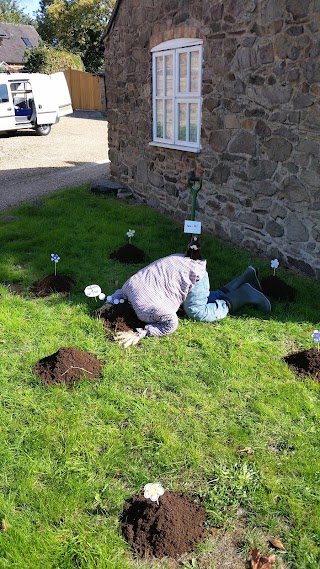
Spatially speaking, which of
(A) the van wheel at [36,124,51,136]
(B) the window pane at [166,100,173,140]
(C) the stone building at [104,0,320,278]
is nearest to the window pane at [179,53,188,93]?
(C) the stone building at [104,0,320,278]

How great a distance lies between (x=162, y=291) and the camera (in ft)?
14.8

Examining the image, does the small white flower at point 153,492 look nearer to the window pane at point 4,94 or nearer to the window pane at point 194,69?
the window pane at point 194,69

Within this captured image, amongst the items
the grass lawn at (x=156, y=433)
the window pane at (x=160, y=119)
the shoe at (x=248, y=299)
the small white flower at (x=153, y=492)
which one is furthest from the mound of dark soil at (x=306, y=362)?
the window pane at (x=160, y=119)

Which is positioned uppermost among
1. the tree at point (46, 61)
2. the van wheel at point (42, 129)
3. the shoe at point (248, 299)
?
the tree at point (46, 61)

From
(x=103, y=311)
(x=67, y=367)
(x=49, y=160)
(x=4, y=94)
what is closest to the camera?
(x=67, y=367)

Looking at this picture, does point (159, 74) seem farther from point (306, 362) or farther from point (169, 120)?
point (306, 362)

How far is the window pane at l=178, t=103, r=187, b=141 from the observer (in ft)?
24.2

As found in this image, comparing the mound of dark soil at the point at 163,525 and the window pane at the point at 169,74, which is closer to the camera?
the mound of dark soil at the point at 163,525

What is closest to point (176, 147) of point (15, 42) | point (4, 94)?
point (4, 94)

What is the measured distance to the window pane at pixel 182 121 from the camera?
7387 millimetres

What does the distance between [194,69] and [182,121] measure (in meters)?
0.82

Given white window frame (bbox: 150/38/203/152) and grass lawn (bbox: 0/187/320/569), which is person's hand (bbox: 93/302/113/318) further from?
white window frame (bbox: 150/38/203/152)

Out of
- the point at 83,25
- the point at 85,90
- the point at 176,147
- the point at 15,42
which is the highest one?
the point at 83,25

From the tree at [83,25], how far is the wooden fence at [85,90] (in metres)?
9.66
